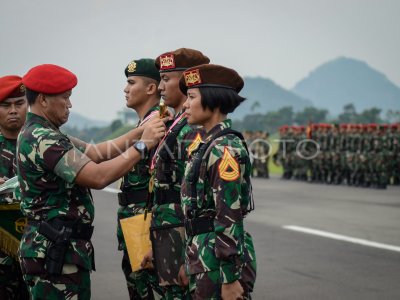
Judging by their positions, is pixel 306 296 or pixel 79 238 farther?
pixel 306 296

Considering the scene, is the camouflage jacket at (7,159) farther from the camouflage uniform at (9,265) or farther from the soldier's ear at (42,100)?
the soldier's ear at (42,100)

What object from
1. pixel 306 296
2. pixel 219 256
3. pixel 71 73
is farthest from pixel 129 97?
pixel 306 296

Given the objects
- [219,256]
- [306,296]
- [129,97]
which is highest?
[129,97]

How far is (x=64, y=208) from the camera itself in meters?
4.25

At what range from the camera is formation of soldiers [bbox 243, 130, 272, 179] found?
28.2 meters

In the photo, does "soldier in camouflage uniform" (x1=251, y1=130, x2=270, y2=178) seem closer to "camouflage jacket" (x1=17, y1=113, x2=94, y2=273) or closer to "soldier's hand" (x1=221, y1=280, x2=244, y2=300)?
"camouflage jacket" (x1=17, y1=113, x2=94, y2=273)

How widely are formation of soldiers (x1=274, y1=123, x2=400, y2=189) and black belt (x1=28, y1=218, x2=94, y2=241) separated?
19311 millimetres

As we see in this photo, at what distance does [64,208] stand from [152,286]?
4.12ft

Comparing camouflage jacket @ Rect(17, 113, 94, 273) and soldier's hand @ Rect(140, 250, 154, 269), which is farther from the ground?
camouflage jacket @ Rect(17, 113, 94, 273)

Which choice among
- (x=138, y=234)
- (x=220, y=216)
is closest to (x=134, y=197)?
(x=138, y=234)

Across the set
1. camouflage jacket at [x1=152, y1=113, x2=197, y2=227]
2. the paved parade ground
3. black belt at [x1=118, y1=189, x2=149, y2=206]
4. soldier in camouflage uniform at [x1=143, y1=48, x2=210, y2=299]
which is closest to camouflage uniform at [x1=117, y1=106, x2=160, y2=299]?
black belt at [x1=118, y1=189, x2=149, y2=206]

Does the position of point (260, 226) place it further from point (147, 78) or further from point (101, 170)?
point (101, 170)

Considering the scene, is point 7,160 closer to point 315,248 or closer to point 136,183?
point 136,183

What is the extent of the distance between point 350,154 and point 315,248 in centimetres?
1373
